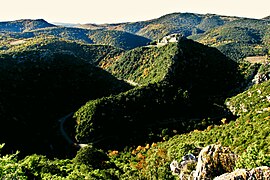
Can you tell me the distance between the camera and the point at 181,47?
158m

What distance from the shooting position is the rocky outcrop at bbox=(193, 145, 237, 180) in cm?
3416

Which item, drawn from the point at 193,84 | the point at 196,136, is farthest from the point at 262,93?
the point at 196,136

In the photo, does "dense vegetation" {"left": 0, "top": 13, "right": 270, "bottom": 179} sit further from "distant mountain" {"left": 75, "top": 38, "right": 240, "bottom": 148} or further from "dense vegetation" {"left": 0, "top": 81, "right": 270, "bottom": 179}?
"dense vegetation" {"left": 0, "top": 81, "right": 270, "bottom": 179}

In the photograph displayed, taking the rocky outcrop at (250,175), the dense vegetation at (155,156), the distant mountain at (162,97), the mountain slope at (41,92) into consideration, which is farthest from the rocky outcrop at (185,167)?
the mountain slope at (41,92)

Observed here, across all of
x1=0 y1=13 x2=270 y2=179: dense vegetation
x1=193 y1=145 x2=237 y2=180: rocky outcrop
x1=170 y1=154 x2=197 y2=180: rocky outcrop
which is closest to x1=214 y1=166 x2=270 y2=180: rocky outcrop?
x1=193 y1=145 x2=237 y2=180: rocky outcrop

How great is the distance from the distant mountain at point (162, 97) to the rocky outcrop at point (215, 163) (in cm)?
6714

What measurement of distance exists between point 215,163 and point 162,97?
88.3 metres

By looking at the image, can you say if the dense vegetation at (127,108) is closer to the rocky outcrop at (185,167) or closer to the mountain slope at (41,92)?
the mountain slope at (41,92)

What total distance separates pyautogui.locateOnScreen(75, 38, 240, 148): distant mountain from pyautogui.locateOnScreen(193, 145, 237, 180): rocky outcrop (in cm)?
6714

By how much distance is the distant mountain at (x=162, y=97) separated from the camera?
354ft

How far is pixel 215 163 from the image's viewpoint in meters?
35.2

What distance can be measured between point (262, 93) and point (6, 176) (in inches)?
4171

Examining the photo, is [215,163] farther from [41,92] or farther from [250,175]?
[41,92]

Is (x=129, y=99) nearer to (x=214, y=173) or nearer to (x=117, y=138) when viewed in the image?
(x=117, y=138)
